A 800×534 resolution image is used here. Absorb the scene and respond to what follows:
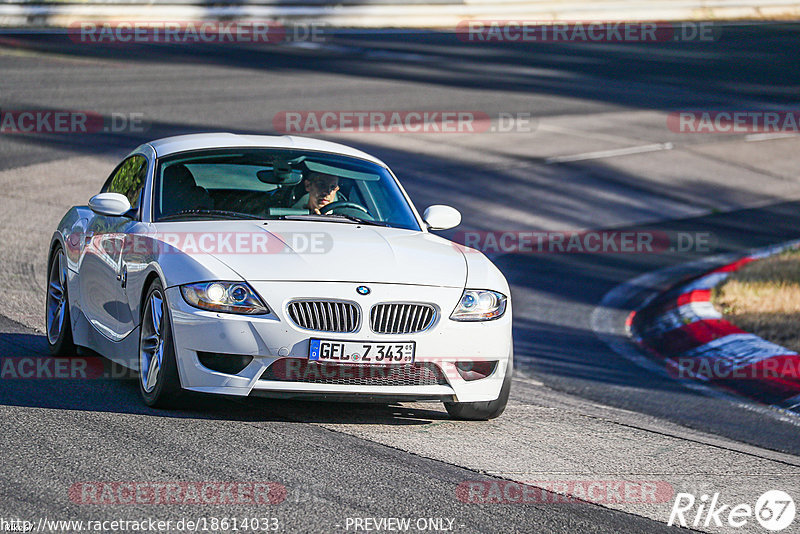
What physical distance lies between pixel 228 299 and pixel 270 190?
4.87 feet

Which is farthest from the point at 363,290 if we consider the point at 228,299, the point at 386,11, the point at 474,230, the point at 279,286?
the point at 386,11

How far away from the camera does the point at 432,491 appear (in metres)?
5.29

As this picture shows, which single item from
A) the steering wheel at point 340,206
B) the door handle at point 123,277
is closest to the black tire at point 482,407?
the steering wheel at point 340,206

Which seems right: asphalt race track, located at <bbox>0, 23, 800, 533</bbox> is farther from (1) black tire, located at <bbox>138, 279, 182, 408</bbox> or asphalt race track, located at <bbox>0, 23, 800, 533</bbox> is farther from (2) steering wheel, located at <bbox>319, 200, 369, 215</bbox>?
(2) steering wheel, located at <bbox>319, 200, 369, 215</bbox>

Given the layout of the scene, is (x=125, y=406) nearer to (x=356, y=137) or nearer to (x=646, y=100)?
(x=356, y=137)

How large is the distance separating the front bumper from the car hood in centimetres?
9

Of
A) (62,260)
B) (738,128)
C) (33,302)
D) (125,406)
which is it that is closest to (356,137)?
(738,128)

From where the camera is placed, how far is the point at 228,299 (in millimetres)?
6129

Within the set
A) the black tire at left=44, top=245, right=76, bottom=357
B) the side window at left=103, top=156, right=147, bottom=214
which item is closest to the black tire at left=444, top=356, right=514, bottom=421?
the side window at left=103, top=156, right=147, bottom=214

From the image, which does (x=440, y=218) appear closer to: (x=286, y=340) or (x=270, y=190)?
(x=270, y=190)

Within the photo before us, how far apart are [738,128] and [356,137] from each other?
828cm

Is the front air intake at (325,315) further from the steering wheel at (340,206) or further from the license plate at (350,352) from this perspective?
the steering wheel at (340,206)

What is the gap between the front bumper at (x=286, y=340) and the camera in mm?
6059

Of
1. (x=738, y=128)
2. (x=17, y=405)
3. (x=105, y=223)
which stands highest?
(x=105, y=223)
